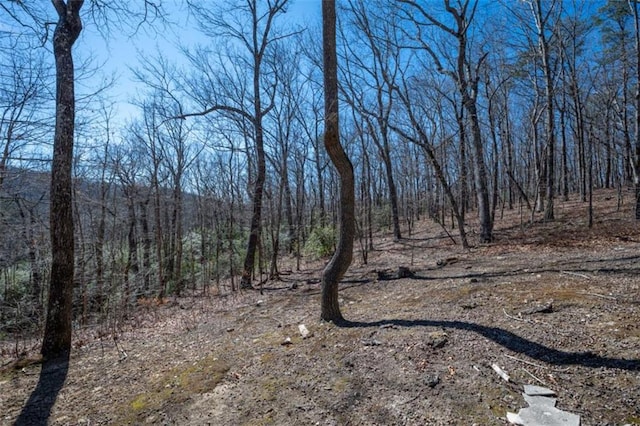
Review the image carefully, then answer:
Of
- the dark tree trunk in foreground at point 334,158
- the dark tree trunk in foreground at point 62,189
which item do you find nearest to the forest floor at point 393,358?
the dark tree trunk in foreground at point 62,189

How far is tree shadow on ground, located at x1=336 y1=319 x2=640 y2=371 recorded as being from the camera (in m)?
2.69

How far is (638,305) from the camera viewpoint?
3.57 metres

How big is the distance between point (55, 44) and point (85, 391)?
465 centimetres

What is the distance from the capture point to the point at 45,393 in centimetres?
366

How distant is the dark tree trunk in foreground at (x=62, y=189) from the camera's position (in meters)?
4.45

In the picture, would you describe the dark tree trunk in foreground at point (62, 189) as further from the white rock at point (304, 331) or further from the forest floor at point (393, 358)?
the white rock at point (304, 331)

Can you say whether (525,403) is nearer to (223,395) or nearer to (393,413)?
(393,413)

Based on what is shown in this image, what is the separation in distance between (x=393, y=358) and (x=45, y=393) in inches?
157

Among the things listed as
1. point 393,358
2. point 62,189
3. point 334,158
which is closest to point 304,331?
point 393,358

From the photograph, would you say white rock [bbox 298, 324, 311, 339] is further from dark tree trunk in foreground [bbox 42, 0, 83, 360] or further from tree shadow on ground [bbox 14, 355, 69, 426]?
dark tree trunk in foreground [bbox 42, 0, 83, 360]

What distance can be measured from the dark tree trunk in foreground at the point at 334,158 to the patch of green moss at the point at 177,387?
1.70m

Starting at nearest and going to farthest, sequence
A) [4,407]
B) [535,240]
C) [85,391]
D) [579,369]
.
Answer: [579,369]
[4,407]
[85,391]
[535,240]

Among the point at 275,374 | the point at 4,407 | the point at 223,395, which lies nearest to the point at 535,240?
the point at 275,374

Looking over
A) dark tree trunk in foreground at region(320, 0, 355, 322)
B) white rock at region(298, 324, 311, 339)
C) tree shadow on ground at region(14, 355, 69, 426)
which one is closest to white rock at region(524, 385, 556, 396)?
dark tree trunk in foreground at region(320, 0, 355, 322)
